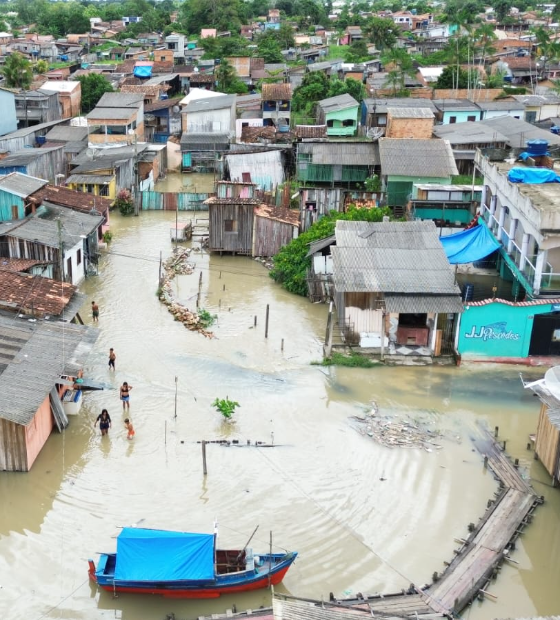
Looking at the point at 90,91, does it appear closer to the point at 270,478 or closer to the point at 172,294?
the point at 172,294

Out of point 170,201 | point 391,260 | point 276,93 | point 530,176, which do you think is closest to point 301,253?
point 391,260

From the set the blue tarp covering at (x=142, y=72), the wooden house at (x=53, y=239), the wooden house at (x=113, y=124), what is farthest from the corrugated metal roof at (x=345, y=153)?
the blue tarp covering at (x=142, y=72)

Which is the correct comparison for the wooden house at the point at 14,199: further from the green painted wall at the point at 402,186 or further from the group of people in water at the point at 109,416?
the green painted wall at the point at 402,186

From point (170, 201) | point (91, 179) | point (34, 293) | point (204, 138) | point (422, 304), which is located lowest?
point (170, 201)

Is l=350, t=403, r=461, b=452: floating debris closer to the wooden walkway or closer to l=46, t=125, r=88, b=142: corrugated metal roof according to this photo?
the wooden walkway

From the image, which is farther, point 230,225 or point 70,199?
point 230,225

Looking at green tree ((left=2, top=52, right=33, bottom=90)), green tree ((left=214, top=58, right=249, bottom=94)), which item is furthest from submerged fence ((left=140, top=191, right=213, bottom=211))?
green tree ((left=214, top=58, right=249, bottom=94))

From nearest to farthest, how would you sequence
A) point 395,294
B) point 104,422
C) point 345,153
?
point 104,422
point 395,294
point 345,153
